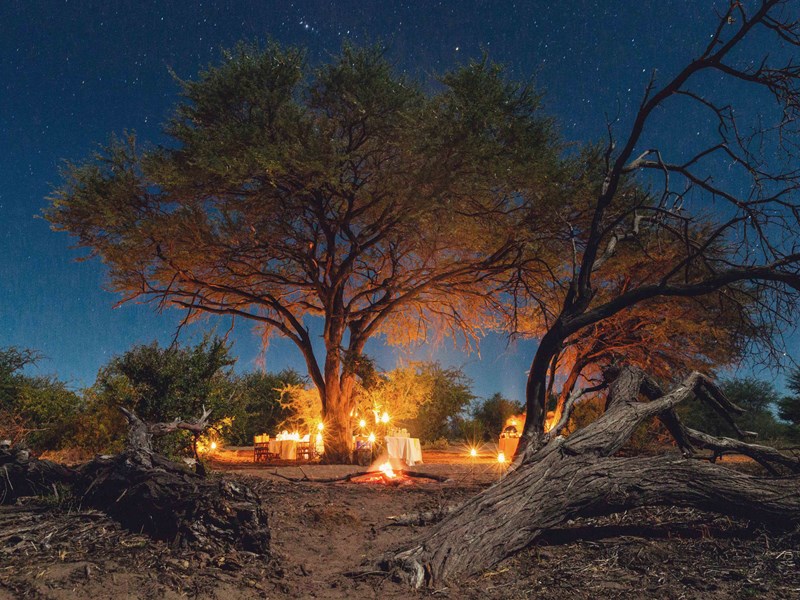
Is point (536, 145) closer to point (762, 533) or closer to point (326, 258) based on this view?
point (326, 258)

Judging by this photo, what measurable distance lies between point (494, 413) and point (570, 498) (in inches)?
1154

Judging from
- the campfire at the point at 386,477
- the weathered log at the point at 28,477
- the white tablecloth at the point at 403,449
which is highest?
the weathered log at the point at 28,477

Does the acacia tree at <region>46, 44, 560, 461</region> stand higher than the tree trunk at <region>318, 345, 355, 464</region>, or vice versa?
the acacia tree at <region>46, 44, 560, 461</region>

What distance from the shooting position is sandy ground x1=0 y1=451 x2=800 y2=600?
3.44 metres

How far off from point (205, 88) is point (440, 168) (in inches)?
251

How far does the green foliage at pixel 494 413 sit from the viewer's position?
31.4 meters

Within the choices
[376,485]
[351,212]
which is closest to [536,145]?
[351,212]

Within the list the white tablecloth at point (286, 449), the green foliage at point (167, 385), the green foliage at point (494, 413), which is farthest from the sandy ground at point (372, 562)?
the green foliage at point (494, 413)

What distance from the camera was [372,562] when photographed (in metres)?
4.30

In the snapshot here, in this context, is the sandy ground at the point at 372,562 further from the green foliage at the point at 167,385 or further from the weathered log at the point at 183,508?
the green foliage at the point at 167,385

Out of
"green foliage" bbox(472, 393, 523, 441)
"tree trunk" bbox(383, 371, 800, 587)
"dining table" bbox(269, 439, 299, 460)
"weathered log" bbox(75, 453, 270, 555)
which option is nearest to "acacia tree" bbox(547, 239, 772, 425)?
"dining table" bbox(269, 439, 299, 460)

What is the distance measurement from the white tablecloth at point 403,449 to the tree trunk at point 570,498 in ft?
34.0

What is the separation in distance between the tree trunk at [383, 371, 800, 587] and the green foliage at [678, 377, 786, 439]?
18.5m

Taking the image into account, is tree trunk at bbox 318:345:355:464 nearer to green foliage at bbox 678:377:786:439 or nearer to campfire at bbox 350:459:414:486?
campfire at bbox 350:459:414:486
